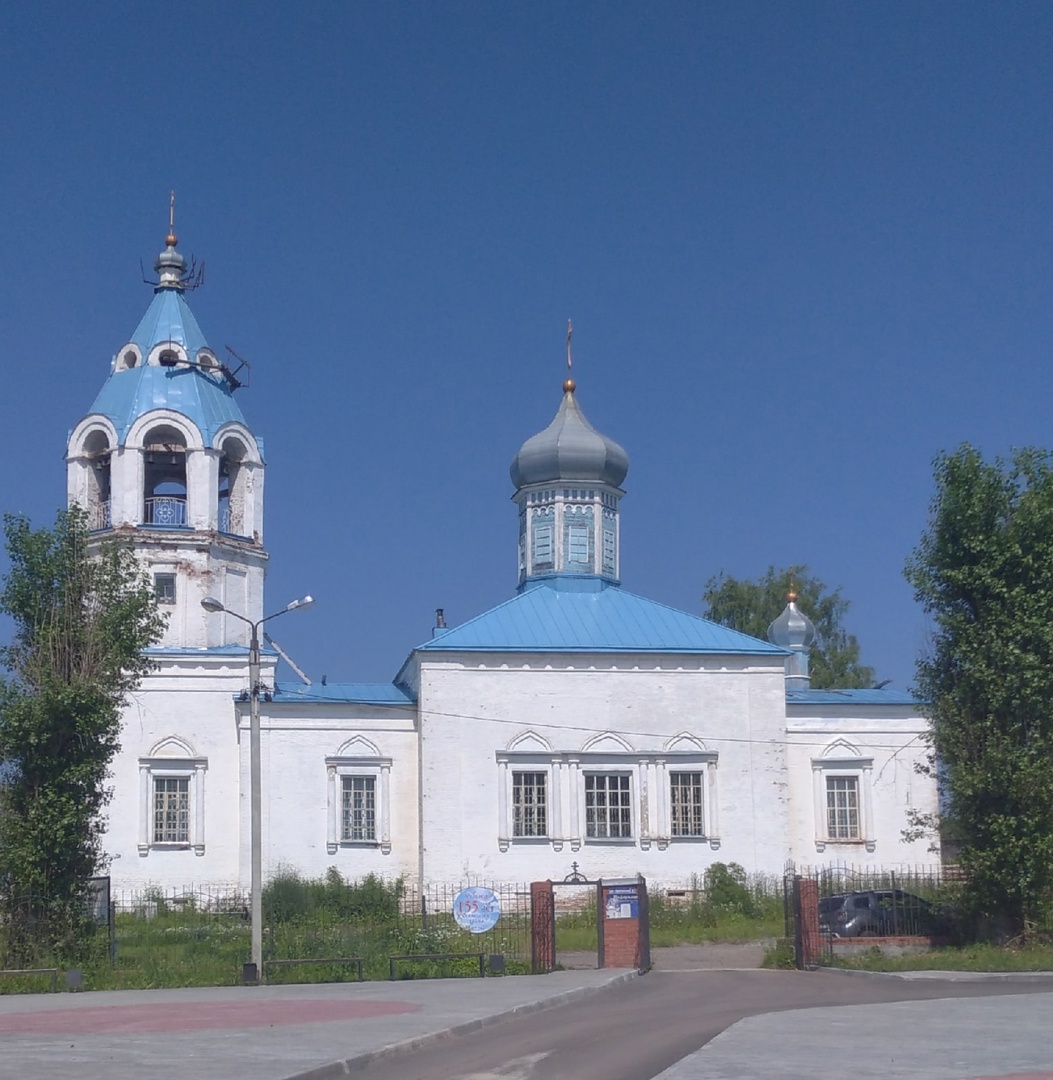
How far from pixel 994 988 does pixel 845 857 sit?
13.6 meters

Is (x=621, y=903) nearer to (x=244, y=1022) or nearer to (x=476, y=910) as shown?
(x=476, y=910)

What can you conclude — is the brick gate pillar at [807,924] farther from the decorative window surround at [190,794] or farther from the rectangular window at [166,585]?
the rectangular window at [166,585]

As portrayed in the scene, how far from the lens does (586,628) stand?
3206 cm

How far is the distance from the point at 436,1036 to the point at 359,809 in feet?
59.7

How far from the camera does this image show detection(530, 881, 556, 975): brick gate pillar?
20.6 metres

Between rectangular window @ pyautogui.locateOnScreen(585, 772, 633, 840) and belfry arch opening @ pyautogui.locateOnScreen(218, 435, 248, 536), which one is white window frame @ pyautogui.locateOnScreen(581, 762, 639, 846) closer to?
rectangular window @ pyautogui.locateOnScreen(585, 772, 633, 840)

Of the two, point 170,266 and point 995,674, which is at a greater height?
point 170,266

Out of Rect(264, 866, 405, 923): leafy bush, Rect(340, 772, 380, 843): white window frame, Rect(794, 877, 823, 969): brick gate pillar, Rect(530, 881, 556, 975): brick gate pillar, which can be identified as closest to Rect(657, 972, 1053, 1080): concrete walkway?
Rect(794, 877, 823, 969): brick gate pillar

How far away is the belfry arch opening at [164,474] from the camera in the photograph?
103 ft

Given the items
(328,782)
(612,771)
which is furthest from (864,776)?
(328,782)

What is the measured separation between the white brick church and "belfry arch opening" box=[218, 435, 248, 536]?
5cm

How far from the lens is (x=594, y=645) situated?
103 feet

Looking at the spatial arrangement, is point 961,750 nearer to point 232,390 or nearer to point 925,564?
point 925,564

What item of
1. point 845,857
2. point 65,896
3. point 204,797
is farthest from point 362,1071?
point 845,857
